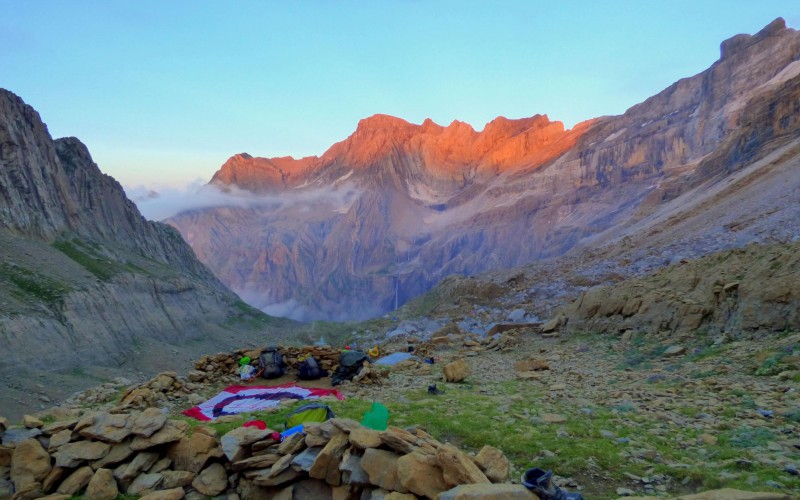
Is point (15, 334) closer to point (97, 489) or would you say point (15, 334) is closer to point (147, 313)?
point (147, 313)

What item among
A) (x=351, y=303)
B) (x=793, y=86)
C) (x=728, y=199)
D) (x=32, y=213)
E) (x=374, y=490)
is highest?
(x=793, y=86)

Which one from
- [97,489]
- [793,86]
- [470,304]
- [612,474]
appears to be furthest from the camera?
[793,86]

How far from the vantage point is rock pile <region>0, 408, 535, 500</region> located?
606cm

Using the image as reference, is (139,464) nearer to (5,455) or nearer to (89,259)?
(5,455)

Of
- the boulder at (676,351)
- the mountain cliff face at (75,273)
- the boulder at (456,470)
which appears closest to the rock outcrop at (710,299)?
the boulder at (676,351)

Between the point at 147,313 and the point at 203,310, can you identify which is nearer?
the point at 147,313

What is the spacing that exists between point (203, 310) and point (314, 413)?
58.6m

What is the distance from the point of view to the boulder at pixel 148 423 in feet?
27.5

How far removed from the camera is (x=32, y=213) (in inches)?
1810

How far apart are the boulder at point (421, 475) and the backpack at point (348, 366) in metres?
11.6

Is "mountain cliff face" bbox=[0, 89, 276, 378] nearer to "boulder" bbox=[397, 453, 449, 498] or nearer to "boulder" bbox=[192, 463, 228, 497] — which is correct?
"boulder" bbox=[192, 463, 228, 497]

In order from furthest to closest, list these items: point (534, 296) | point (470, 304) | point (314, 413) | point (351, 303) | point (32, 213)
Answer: point (351, 303) → point (32, 213) → point (470, 304) → point (534, 296) → point (314, 413)

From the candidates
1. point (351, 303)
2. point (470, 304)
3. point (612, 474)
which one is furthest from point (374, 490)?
point (351, 303)

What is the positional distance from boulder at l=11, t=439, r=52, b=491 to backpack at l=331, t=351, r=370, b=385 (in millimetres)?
9954
